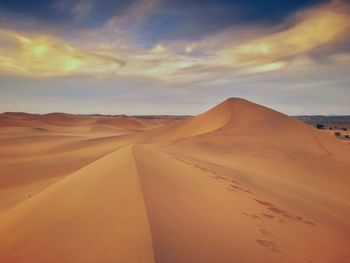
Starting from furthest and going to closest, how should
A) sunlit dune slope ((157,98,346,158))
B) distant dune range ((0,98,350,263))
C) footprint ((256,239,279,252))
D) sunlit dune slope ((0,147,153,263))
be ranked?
sunlit dune slope ((157,98,346,158)) < footprint ((256,239,279,252)) < distant dune range ((0,98,350,263)) < sunlit dune slope ((0,147,153,263))

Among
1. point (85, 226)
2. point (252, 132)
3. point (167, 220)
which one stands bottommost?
point (85, 226)

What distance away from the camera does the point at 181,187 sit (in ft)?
18.8

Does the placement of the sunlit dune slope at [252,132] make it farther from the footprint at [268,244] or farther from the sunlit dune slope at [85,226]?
the footprint at [268,244]

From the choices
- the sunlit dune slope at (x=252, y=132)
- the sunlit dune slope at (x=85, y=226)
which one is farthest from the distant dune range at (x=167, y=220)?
the sunlit dune slope at (x=252, y=132)

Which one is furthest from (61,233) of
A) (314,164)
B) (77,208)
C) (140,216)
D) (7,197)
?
(314,164)

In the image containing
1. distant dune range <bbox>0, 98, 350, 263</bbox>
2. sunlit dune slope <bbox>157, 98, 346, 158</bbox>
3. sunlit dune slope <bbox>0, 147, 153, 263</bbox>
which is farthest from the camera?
sunlit dune slope <bbox>157, 98, 346, 158</bbox>

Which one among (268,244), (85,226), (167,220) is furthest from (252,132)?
(85,226)

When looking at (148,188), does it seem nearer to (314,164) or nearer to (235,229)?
(235,229)

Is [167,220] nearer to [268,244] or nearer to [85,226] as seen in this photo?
[85,226]

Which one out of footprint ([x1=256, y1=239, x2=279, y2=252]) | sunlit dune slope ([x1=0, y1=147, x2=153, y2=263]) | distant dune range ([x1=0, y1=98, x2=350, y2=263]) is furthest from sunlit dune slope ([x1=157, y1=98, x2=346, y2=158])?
footprint ([x1=256, y1=239, x2=279, y2=252])

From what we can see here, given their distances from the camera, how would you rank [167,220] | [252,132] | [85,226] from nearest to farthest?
[167,220] < [85,226] < [252,132]

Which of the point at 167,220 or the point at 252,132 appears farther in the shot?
the point at 252,132

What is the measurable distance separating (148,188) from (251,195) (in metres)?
2.87

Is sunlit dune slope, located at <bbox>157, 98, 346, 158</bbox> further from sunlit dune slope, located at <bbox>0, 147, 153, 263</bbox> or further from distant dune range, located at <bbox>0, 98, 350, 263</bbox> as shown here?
sunlit dune slope, located at <bbox>0, 147, 153, 263</bbox>
